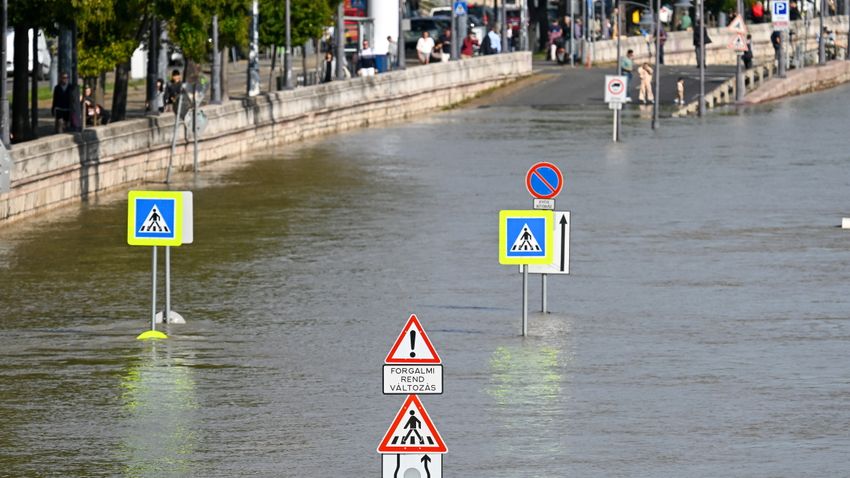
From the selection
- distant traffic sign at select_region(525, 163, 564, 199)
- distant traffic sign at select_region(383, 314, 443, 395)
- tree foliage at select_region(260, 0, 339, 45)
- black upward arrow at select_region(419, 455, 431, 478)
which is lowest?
black upward arrow at select_region(419, 455, 431, 478)

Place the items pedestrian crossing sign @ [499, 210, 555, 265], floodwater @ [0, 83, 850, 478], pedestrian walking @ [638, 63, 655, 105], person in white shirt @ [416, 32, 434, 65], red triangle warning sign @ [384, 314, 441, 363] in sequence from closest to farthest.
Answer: red triangle warning sign @ [384, 314, 441, 363] < floodwater @ [0, 83, 850, 478] < pedestrian crossing sign @ [499, 210, 555, 265] < pedestrian walking @ [638, 63, 655, 105] < person in white shirt @ [416, 32, 434, 65]

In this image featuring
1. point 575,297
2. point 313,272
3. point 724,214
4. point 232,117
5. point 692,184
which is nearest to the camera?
point 575,297

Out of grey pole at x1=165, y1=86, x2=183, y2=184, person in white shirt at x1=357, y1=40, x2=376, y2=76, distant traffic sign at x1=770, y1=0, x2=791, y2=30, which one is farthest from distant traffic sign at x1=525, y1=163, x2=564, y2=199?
distant traffic sign at x1=770, y1=0, x2=791, y2=30

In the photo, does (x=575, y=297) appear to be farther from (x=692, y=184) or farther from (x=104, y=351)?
(x=692, y=184)

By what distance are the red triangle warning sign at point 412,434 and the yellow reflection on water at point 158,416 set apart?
3.51 metres

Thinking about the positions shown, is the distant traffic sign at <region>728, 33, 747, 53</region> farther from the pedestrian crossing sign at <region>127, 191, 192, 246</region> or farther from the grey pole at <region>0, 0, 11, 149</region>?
the pedestrian crossing sign at <region>127, 191, 192, 246</region>

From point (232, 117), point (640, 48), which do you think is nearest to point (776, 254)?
point (232, 117)

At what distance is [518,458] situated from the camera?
647 inches

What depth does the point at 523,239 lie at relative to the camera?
2281 centimetres

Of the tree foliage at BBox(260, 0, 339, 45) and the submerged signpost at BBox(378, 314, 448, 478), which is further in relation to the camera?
the tree foliage at BBox(260, 0, 339, 45)

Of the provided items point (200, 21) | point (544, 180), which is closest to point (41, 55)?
point (200, 21)

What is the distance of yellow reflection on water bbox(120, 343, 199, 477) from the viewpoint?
1641 cm

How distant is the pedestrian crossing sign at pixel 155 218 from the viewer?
23031 millimetres

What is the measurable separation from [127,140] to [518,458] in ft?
88.6
